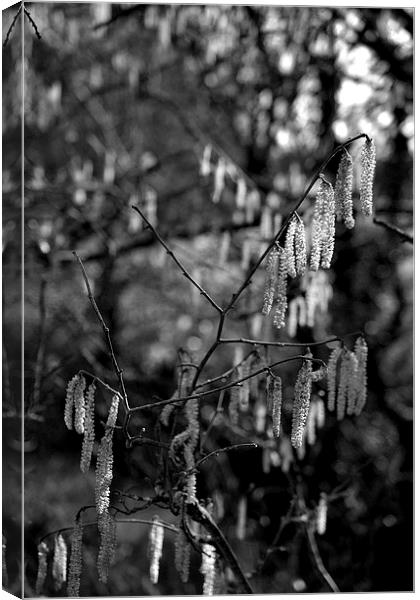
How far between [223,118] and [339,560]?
5.97 feet

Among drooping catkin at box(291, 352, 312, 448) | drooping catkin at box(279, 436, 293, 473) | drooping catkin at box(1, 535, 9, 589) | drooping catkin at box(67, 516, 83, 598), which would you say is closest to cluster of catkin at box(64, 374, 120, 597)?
drooping catkin at box(67, 516, 83, 598)

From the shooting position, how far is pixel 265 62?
3.49m

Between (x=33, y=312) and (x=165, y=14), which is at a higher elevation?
(x=165, y=14)

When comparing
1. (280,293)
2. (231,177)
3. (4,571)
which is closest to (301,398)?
(280,293)

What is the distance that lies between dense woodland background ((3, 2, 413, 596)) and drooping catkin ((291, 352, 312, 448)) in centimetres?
108

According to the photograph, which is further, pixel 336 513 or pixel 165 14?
pixel 165 14

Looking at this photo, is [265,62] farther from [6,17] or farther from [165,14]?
[6,17]

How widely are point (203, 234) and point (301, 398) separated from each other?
2.06 meters

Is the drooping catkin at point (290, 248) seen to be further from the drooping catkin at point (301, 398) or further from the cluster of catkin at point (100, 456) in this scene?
the cluster of catkin at point (100, 456)

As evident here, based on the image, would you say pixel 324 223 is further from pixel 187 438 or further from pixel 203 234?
pixel 203 234

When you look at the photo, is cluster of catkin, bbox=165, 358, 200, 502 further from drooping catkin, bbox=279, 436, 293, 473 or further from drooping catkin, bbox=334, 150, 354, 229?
drooping catkin, bbox=279, 436, 293, 473

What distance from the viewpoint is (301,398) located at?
1.43 metres

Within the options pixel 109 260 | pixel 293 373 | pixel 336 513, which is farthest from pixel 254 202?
pixel 336 513

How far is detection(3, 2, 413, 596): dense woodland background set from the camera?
10.1 feet
